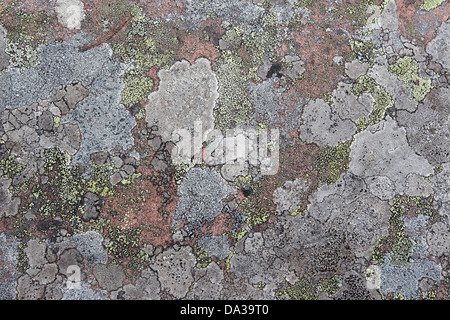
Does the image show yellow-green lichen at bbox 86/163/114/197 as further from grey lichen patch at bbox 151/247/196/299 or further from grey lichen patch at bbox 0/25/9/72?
grey lichen patch at bbox 0/25/9/72

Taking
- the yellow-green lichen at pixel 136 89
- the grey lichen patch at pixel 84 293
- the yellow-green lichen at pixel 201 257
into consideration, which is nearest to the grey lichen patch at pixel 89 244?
the grey lichen patch at pixel 84 293

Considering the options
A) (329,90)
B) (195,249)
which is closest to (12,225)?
(195,249)

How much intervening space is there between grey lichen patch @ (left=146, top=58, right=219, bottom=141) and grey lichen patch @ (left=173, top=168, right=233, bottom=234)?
31 centimetres

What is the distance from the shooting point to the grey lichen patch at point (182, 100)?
247 centimetres

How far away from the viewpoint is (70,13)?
8.25 feet

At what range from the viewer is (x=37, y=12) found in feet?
8.23

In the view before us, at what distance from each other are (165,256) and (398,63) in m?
2.10

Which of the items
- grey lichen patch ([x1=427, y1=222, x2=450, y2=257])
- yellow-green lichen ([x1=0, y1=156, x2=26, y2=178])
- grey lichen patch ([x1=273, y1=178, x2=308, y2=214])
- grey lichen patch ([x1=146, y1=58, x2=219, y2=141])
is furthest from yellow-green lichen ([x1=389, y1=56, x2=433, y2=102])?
yellow-green lichen ([x1=0, y1=156, x2=26, y2=178])

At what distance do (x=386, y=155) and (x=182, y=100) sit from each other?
4.76 ft

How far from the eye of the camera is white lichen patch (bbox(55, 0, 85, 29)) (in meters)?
2.51

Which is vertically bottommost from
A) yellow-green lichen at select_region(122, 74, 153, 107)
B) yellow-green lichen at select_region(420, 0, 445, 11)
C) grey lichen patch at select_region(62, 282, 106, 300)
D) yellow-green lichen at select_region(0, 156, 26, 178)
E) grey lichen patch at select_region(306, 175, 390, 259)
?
grey lichen patch at select_region(62, 282, 106, 300)
